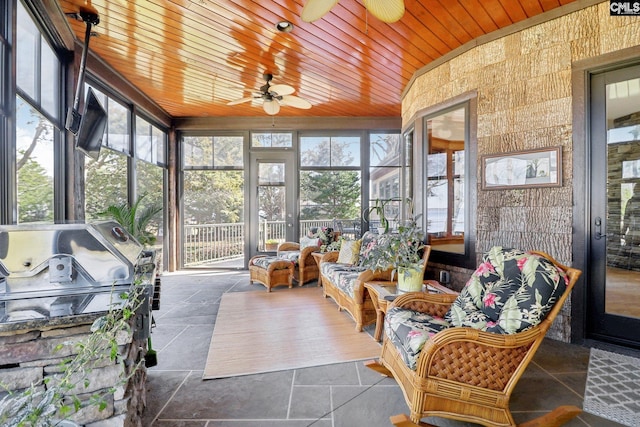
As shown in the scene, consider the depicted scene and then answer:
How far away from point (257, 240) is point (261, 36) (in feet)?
13.0

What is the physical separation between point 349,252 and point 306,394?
7.81ft

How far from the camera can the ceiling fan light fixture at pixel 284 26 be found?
3.02 m

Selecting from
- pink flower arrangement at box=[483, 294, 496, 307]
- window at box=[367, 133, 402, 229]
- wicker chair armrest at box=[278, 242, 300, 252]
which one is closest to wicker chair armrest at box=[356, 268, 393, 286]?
pink flower arrangement at box=[483, 294, 496, 307]

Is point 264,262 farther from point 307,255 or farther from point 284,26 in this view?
point 284,26

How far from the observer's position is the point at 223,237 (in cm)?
649

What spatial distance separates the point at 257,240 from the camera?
6352 millimetres

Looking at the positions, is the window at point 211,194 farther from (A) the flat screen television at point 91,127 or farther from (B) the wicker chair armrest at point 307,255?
(A) the flat screen television at point 91,127

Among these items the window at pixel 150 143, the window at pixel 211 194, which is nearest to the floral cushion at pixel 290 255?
the window at pixel 211 194

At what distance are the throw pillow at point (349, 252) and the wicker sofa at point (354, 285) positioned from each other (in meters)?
0.06

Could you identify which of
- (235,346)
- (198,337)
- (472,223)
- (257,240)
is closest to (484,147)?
(472,223)

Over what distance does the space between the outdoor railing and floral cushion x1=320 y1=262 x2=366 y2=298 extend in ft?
7.08

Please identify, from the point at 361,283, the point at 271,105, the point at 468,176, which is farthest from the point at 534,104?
the point at 271,105

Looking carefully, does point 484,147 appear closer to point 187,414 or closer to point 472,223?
point 472,223

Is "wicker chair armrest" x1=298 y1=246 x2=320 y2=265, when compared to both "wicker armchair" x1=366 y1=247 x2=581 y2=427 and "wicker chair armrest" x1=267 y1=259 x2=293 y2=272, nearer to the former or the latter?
"wicker chair armrest" x1=267 y1=259 x2=293 y2=272
